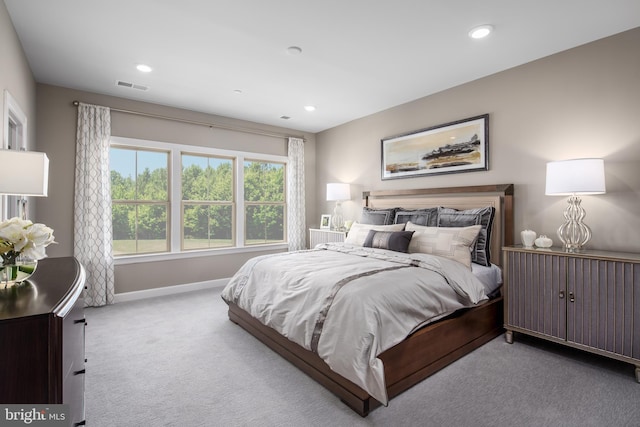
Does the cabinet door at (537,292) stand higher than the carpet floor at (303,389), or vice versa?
the cabinet door at (537,292)

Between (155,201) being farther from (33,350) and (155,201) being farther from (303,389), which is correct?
(33,350)

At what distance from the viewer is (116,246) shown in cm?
435

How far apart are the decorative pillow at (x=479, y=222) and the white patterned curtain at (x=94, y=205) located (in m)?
4.05

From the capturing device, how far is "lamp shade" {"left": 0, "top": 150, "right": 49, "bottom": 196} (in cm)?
172

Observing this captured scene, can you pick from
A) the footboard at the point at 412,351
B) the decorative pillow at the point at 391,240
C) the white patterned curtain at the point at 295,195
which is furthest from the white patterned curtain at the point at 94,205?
the decorative pillow at the point at 391,240

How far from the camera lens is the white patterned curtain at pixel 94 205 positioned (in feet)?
12.7

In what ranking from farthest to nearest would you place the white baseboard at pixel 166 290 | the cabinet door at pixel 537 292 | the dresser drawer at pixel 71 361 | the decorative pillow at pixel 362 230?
the white baseboard at pixel 166 290
the decorative pillow at pixel 362 230
the cabinet door at pixel 537 292
the dresser drawer at pixel 71 361

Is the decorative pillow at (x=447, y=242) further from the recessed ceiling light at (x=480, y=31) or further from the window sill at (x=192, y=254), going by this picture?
the window sill at (x=192, y=254)

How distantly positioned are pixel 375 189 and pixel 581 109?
258 centimetres

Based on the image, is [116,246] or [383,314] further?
[116,246]

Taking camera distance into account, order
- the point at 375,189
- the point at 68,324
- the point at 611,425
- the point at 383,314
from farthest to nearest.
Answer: the point at 375,189
the point at 383,314
the point at 611,425
the point at 68,324

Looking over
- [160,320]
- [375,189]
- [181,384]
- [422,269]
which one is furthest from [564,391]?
[160,320]

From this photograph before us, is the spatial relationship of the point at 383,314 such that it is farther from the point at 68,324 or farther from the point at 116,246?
the point at 116,246

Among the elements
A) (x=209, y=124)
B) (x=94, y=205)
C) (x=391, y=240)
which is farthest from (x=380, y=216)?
(x=94, y=205)
